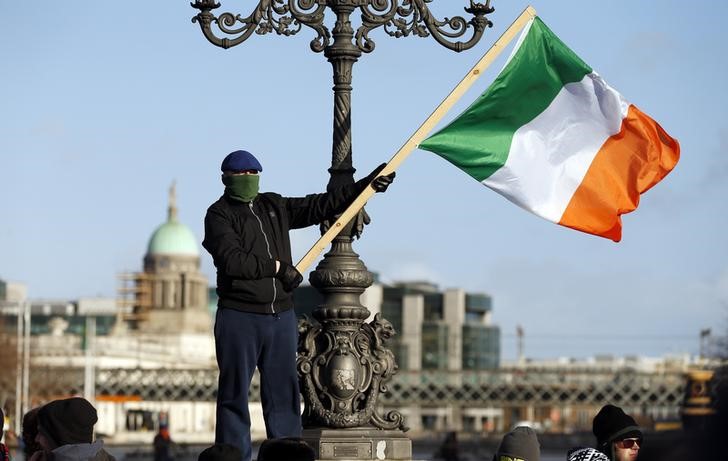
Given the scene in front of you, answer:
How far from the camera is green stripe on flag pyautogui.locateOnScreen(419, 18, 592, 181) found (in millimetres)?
15469

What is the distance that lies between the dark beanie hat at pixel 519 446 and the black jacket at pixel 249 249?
7.43 feet

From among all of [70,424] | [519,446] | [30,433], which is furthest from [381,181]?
[70,424]

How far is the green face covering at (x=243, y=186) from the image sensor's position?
1294 centimetres

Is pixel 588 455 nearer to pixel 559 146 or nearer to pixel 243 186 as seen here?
pixel 243 186

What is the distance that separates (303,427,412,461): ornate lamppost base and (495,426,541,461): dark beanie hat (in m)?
3.37

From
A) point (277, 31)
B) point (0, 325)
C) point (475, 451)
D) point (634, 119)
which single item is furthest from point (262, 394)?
point (0, 325)

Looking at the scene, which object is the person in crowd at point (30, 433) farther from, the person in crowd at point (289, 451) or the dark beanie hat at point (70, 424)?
the person in crowd at point (289, 451)

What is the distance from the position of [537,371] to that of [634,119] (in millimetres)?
156890

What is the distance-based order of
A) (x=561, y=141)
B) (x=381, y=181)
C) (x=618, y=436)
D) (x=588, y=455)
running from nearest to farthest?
1. (x=588, y=455)
2. (x=618, y=436)
3. (x=381, y=181)
4. (x=561, y=141)

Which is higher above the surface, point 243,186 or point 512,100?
point 512,100

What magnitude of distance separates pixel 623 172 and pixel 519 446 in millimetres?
4964

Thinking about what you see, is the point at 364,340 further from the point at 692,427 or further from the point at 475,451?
the point at 475,451

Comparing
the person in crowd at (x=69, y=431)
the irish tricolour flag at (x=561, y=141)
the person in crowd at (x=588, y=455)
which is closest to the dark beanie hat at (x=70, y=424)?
the person in crowd at (x=69, y=431)

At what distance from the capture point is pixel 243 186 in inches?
510
